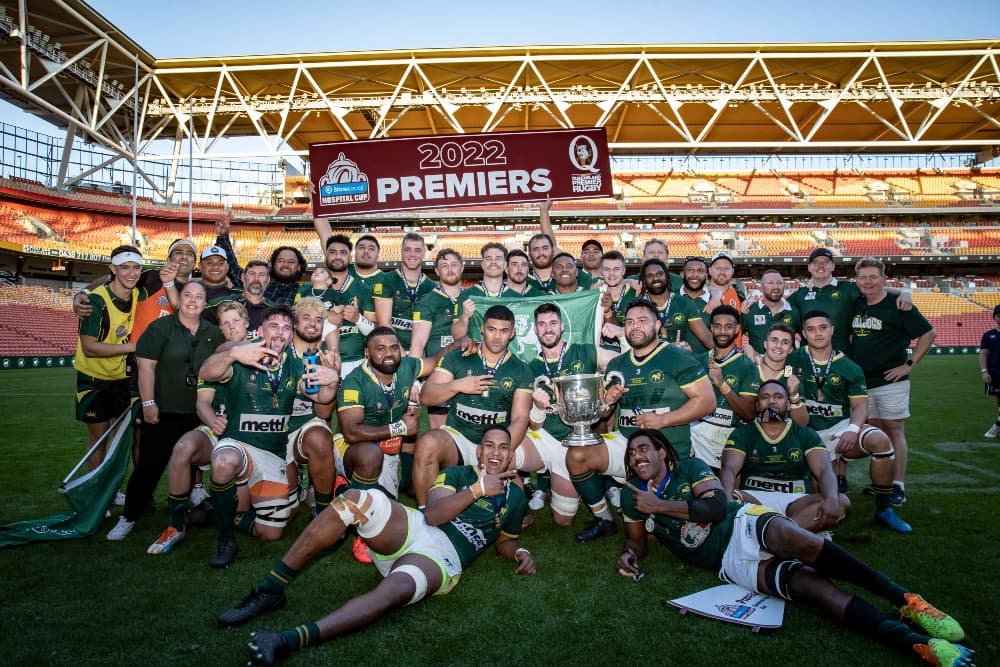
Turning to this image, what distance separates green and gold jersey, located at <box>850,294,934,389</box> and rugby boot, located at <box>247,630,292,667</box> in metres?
5.72

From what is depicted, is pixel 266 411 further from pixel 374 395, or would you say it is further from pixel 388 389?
pixel 388 389

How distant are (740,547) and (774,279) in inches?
152

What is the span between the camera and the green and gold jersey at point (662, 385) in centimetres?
466

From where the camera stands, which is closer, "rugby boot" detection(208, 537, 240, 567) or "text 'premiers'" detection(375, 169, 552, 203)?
"rugby boot" detection(208, 537, 240, 567)

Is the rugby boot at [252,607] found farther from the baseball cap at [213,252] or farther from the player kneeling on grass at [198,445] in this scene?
the baseball cap at [213,252]

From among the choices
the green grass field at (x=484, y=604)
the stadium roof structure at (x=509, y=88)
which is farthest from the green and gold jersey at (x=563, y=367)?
the stadium roof structure at (x=509, y=88)

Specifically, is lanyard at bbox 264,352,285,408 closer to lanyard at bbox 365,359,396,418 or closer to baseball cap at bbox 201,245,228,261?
lanyard at bbox 365,359,396,418

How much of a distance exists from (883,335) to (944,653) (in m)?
4.00

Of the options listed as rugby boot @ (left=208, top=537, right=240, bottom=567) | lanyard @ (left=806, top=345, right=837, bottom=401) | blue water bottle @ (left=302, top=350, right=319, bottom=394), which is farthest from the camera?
lanyard @ (left=806, top=345, right=837, bottom=401)

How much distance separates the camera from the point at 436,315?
6.25m

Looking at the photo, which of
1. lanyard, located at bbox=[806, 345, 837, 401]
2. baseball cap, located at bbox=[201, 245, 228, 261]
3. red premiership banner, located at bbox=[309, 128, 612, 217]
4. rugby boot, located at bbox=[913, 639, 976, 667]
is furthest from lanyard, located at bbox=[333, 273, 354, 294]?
rugby boot, located at bbox=[913, 639, 976, 667]

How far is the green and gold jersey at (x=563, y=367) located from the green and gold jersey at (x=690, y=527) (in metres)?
1.27

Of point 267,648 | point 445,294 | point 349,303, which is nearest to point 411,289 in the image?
point 445,294

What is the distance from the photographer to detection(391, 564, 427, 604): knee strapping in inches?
128
